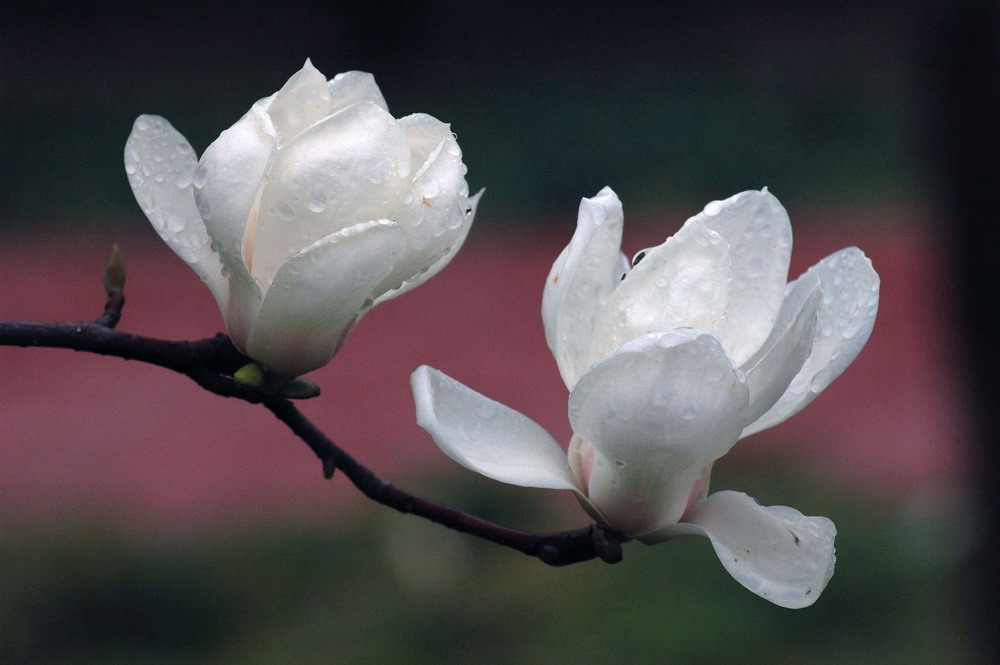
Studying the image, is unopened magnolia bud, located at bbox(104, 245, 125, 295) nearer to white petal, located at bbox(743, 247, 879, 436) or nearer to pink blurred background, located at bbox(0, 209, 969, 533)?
white petal, located at bbox(743, 247, 879, 436)

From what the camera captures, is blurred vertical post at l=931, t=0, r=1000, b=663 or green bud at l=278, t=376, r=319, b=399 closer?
green bud at l=278, t=376, r=319, b=399

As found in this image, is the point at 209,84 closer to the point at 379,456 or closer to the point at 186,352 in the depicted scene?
the point at 379,456

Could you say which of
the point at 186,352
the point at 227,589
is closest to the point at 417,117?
the point at 186,352

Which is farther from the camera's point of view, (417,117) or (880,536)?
(880,536)

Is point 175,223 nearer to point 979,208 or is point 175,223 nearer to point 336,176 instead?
point 336,176

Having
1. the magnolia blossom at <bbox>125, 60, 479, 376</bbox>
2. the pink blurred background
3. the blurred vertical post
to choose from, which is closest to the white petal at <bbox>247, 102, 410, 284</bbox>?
the magnolia blossom at <bbox>125, 60, 479, 376</bbox>

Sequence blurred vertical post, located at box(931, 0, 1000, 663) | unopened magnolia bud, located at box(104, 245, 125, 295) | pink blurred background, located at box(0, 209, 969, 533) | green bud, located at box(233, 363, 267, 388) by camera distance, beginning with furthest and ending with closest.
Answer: pink blurred background, located at box(0, 209, 969, 533) < blurred vertical post, located at box(931, 0, 1000, 663) < unopened magnolia bud, located at box(104, 245, 125, 295) < green bud, located at box(233, 363, 267, 388)
